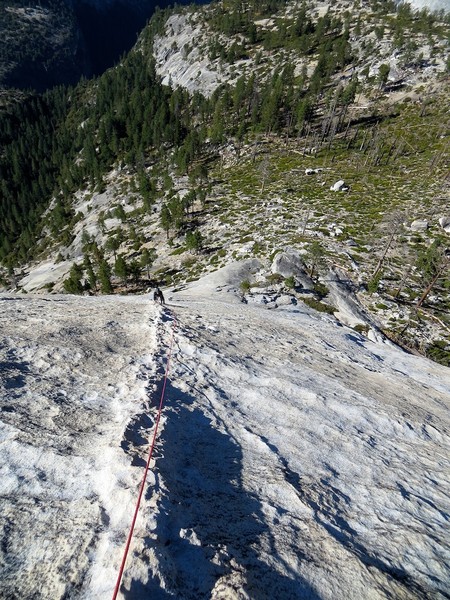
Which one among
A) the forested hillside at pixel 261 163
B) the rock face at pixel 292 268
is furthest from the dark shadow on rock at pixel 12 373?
the rock face at pixel 292 268

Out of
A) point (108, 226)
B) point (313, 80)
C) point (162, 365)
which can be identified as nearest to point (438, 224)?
point (162, 365)

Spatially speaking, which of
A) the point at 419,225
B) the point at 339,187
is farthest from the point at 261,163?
the point at 419,225

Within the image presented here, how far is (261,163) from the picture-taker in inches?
3602

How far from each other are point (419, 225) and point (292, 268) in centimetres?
3412

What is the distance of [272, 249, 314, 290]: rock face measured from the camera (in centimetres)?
3903

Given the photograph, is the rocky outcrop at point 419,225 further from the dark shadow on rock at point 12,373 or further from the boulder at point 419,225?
the dark shadow on rock at point 12,373

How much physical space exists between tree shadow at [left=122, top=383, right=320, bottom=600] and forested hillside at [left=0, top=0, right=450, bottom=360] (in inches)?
1113

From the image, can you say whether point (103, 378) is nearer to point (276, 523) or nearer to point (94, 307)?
point (276, 523)

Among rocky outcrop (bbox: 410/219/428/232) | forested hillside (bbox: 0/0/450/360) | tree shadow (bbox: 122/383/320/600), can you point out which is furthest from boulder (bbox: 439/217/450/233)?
tree shadow (bbox: 122/383/320/600)

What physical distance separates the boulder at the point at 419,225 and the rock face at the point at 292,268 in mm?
29490

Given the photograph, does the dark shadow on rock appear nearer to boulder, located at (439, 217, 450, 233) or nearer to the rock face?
the rock face

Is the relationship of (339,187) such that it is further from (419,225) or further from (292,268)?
(292,268)

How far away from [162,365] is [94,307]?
32.9ft

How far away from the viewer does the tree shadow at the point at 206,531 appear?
623cm
